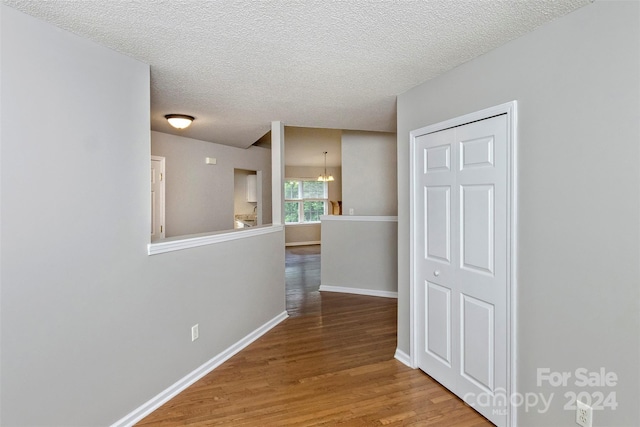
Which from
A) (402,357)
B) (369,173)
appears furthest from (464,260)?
(369,173)

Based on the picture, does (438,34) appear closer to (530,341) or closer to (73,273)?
(530,341)

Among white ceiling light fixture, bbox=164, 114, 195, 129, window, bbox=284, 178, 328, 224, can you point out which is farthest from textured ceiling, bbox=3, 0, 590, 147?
window, bbox=284, 178, 328, 224

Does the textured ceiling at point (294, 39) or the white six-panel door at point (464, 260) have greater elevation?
the textured ceiling at point (294, 39)

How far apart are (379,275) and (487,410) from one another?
3.10m

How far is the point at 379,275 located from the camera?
5.38 metres

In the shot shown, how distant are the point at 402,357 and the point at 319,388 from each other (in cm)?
90

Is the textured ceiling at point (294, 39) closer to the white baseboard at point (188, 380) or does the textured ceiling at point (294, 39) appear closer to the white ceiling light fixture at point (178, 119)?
the white ceiling light fixture at point (178, 119)

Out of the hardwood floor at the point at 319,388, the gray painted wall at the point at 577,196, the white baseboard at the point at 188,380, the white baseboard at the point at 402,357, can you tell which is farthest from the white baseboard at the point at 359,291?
the gray painted wall at the point at 577,196

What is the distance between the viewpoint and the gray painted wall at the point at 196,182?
510cm

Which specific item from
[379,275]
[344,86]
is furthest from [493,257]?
Answer: [379,275]

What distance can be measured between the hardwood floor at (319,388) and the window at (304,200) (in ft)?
23.1

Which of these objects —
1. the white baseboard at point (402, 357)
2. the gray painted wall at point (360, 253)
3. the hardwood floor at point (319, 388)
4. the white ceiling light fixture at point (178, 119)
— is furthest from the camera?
the gray painted wall at point (360, 253)

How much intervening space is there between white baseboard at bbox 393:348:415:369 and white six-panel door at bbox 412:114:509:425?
0.11 metres

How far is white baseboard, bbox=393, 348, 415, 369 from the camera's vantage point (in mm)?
3070
